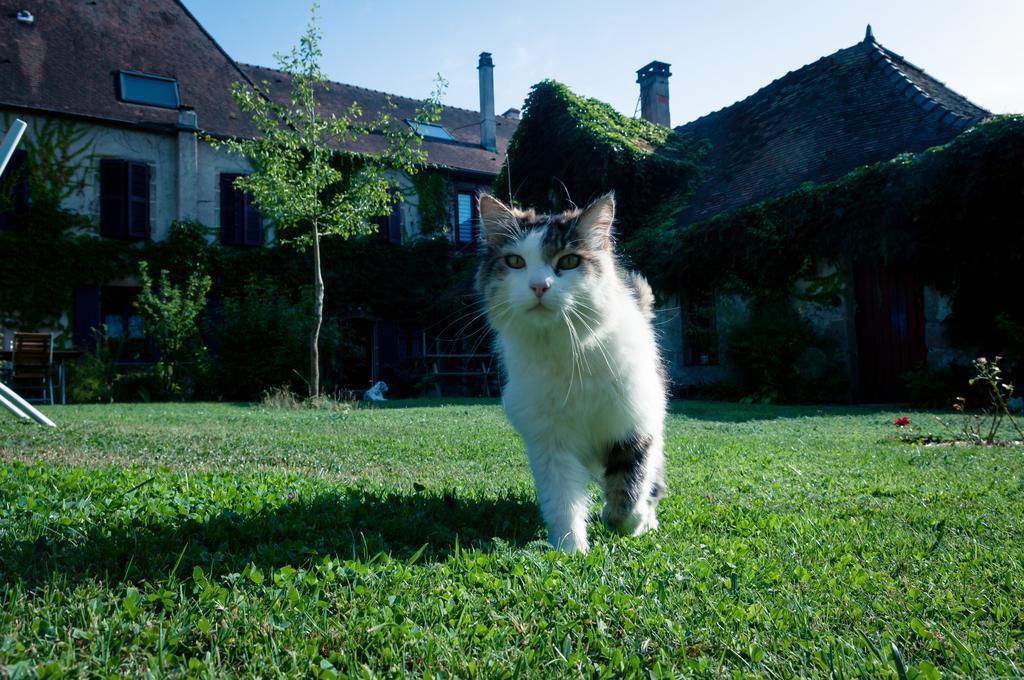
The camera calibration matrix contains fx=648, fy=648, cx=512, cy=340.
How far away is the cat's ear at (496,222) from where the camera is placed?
3.03m

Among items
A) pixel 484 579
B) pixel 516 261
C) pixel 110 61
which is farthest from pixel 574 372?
pixel 110 61

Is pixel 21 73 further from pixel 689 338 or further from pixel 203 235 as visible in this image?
pixel 689 338

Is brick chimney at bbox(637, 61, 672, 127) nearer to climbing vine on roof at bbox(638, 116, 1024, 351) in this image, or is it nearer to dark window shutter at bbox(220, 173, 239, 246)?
climbing vine on roof at bbox(638, 116, 1024, 351)

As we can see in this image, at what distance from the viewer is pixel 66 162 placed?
16875 millimetres

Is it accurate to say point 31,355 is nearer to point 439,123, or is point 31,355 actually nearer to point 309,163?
point 309,163

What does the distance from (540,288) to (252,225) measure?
60.3ft

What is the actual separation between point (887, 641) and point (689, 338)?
14.0m

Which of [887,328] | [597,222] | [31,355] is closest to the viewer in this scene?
[597,222]

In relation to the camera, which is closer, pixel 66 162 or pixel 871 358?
pixel 871 358

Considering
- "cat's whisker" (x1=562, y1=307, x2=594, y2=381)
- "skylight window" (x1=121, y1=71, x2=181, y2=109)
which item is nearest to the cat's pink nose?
"cat's whisker" (x1=562, y1=307, x2=594, y2=381)

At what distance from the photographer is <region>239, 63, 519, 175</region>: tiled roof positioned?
22311mm

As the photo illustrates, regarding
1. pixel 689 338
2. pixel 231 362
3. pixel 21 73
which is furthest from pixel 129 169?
pixel 689 338

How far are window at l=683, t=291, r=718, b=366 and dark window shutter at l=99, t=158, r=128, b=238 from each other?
14.9m

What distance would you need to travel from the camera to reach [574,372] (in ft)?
9.08
